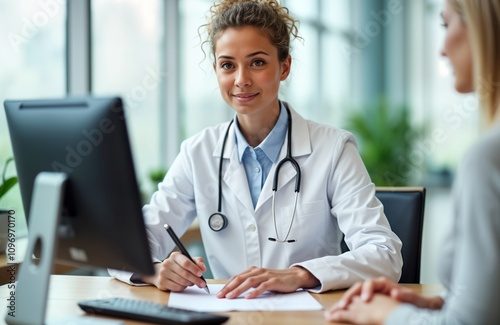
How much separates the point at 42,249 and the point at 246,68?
97cm

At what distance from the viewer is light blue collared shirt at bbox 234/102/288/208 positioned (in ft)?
6.70

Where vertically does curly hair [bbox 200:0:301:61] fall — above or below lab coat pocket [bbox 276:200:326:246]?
above

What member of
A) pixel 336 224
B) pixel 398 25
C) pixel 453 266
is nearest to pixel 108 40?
pixel 336 224

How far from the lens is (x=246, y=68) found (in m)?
1.98

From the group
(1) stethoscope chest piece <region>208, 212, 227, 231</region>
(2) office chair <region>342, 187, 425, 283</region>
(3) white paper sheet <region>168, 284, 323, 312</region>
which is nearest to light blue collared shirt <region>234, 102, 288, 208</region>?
(1) stethoscope chest piece <region>208, 212, 227, 231</region>

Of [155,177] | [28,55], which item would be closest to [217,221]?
[28,55]

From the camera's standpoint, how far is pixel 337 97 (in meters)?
8.20

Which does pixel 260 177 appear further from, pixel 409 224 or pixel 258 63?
pixel 409 224

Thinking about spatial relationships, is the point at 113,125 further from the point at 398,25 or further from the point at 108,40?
the point at 398,25

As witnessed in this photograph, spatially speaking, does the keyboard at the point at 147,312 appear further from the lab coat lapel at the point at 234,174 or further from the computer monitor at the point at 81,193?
the lab coat lapel at the point at 234,174

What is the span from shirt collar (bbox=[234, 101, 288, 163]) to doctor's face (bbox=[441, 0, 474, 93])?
3.00 ft

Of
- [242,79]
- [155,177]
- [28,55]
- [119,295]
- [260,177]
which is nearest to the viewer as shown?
[119,295]

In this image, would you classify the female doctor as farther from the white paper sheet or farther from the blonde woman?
the blonde woman

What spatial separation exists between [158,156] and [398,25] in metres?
6.94
